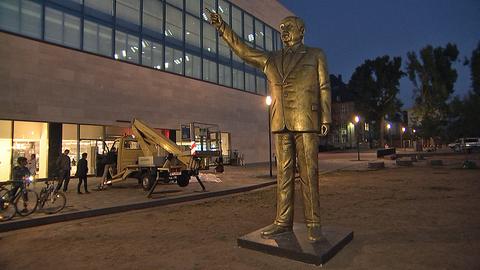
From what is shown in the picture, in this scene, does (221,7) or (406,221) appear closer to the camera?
(406,221)

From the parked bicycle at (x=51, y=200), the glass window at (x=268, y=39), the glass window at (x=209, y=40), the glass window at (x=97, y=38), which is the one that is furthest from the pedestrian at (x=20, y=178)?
the glass window at (x=268, y=39)

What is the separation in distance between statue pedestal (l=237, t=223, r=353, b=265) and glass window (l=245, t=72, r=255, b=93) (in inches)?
1115

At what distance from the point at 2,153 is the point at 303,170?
16952mm

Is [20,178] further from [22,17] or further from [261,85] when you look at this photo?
[261,85]

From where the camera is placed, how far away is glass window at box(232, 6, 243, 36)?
102ft

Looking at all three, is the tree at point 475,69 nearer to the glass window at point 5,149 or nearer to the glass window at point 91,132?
the glass window at point 91,132

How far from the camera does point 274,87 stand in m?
5.50

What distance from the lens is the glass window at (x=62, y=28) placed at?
1773 cm

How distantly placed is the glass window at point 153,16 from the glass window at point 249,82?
11.1 m

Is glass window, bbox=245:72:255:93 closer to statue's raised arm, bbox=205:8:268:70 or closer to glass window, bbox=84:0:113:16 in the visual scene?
glass window, bbox=84:0:113:16

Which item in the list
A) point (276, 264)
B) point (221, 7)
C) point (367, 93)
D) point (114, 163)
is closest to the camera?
point (276, 264)

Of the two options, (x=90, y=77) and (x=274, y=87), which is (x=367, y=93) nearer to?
(x=90, y=77)

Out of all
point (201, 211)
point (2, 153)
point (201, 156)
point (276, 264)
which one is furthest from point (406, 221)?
point (2, 153)

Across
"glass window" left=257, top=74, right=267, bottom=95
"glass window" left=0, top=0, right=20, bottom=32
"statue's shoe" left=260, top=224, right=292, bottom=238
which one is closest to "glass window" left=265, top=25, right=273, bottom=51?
"glass window" left=257, top=74, right=267, bottom=95
